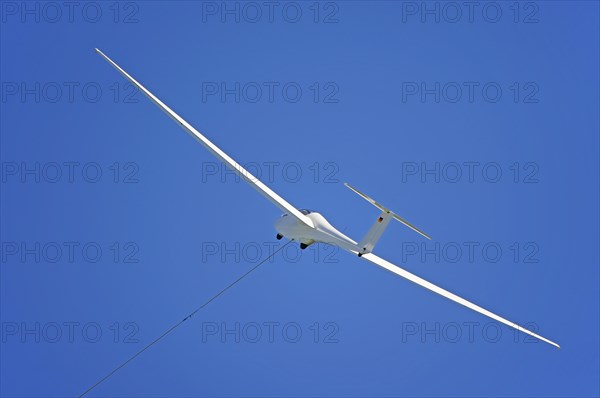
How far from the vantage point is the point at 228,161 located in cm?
3027

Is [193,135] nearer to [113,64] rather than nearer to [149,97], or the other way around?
[149,97]

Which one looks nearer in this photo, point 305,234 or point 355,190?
point 355,190

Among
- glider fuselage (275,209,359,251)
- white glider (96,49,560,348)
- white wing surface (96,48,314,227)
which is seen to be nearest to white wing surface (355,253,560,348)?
white glider (96,49,560,348)

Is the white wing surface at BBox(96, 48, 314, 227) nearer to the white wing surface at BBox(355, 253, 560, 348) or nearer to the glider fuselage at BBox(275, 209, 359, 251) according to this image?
the glider fuselage at BBox(275, 209, 359, 251)

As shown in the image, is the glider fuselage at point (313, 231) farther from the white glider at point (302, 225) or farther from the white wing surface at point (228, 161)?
the white wing surface at point (228, 161)

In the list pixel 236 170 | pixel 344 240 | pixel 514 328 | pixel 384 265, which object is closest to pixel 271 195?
pixel 236 170

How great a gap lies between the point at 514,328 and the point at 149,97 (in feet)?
61.9

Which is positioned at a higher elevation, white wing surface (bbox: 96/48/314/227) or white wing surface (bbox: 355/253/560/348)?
white wing surface (bbox: 96/48/314/227)

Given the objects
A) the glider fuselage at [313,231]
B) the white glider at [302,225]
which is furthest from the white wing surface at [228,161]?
the glider fuselage at [313,231]

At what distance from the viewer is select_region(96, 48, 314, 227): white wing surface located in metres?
30.0

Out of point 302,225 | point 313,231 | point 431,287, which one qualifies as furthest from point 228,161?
point 431,287

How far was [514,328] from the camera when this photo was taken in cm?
2892

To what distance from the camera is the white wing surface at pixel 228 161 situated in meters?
30.0

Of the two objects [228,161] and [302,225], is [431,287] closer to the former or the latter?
[302,225]
